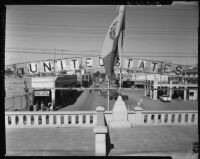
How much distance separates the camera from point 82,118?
545 cm

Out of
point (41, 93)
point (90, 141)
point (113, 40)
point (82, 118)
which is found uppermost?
point (113, 40)

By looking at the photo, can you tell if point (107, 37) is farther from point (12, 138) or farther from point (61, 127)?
point (12, 138)

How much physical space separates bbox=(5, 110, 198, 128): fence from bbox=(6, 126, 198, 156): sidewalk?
0.61 ft

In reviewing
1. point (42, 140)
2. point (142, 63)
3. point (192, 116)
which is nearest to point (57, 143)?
point (42, 140)

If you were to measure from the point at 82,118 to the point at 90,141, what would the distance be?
3.78 ft

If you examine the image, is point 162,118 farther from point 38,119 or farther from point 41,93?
point 41,93

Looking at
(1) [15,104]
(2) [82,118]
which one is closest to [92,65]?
(2) [82,118]

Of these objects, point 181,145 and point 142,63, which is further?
point 142,63

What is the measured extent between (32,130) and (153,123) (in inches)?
146

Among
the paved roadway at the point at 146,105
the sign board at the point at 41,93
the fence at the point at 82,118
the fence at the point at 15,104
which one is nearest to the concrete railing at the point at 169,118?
the fence at the point at 82,118

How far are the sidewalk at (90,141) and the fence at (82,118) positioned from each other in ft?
0.61

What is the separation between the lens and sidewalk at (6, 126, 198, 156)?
3.80m

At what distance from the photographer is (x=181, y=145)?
413 cm

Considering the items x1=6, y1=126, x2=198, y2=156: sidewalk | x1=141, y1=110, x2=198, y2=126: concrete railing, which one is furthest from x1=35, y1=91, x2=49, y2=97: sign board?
x1=141, y1=110, x2=198, y2=126: concrete railing
